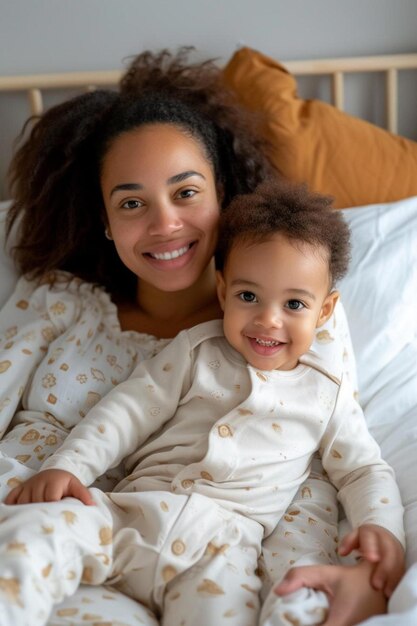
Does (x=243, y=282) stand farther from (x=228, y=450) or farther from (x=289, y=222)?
(x=228, y=450)

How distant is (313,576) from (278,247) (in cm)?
46

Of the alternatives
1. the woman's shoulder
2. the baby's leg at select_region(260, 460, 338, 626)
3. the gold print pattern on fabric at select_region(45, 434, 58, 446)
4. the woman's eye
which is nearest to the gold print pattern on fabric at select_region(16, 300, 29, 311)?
the woman's shoulder

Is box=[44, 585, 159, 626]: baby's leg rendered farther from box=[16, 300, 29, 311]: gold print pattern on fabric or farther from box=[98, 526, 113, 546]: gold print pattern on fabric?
box=[16, 300, 29, 311]: gold print pattern on fabric

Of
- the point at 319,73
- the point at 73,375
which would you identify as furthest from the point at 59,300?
the point at 319,73

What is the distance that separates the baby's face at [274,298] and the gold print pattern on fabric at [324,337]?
3.7 inches

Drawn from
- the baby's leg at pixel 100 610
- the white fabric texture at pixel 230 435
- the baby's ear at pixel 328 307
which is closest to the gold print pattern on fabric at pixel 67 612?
the baby's leg at pixel 100 610

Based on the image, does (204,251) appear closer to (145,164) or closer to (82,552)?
(145,164)

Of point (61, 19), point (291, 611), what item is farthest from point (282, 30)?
point (291, 611)

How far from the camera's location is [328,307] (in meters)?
1.21

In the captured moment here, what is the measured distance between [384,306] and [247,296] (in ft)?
1.37

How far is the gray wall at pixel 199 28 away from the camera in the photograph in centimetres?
184

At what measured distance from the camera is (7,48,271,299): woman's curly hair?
1440 mm

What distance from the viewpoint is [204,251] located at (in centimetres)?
133

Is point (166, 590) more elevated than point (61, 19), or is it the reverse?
point (61, 19)
